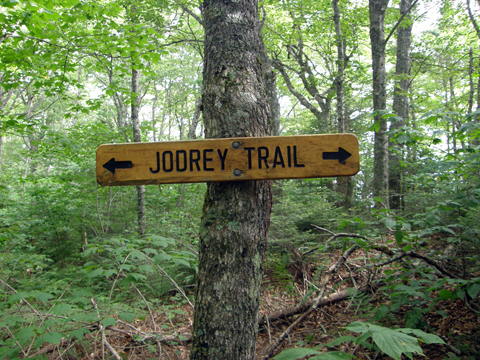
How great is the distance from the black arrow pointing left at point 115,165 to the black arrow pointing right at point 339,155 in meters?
1.04

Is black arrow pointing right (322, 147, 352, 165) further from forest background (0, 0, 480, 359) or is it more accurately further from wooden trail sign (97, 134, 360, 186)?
forest background (0, 0, 480, 359)

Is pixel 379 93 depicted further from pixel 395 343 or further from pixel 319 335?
pixel 395 343

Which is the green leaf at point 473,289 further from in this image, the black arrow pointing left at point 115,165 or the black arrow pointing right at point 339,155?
the black arrow pointing left at point 115,165

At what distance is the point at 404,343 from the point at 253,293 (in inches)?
28.5

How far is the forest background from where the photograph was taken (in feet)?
7.93

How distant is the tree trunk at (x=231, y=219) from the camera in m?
1.55

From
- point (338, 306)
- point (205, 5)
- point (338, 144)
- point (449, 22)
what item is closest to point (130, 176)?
point (338, 144)

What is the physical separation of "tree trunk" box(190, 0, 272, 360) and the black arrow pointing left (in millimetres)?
455

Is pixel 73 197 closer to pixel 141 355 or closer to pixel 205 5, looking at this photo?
pixel 141 355

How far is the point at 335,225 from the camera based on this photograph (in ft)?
17.7

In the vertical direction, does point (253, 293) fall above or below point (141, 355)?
above

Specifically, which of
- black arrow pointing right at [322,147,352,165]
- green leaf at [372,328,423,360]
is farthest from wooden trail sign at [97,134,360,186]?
green leaf at [372,328,423,360]

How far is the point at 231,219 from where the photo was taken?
5.24ft

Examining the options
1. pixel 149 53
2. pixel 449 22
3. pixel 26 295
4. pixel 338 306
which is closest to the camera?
pixel 26 295
